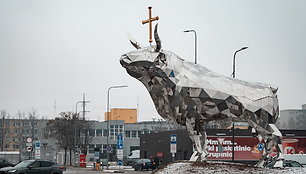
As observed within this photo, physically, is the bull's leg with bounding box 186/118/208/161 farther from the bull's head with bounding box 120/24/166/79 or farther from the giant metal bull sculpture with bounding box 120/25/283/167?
the bull's head with bounding box 120/24/166/79

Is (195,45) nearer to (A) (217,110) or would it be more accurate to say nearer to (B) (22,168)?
(B) (22,168)

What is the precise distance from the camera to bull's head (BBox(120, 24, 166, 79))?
17688mm

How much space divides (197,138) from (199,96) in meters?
1.61

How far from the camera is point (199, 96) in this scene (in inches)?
688

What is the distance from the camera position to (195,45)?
3362 centimetres

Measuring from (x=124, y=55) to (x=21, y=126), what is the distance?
372 ft

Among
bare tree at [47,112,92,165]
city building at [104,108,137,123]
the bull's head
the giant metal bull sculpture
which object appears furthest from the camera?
city building at [104,108,137,123]

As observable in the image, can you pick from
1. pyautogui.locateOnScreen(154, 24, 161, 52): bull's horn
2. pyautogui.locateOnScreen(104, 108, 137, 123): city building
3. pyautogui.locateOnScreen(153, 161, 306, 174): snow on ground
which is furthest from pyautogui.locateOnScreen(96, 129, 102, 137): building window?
pyautogui.locateOnScreen(154, 24, 161, 52): bull's horn

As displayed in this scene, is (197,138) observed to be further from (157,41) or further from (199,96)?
(157,41)

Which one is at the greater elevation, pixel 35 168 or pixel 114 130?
pixel 114 130

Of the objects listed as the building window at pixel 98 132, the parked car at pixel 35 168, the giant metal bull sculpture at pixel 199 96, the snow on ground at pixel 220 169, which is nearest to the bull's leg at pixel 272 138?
the giant metal bull sculpture at pixel 199 96

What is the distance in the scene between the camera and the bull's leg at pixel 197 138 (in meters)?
17.6

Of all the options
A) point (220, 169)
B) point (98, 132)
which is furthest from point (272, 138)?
point (98, 132)

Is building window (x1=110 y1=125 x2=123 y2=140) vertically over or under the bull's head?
under
